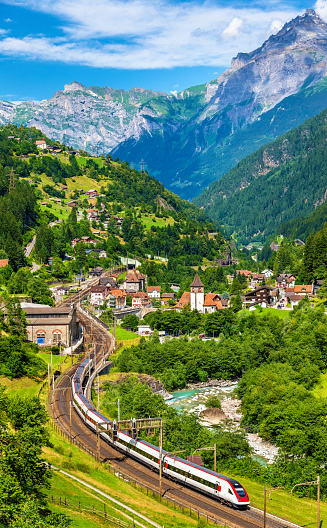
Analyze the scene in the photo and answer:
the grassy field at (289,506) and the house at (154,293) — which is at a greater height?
the house at (154,293)

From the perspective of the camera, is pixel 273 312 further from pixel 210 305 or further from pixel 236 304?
pixel 210 305

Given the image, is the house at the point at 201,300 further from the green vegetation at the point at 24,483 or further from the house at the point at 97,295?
the green vegetation at the point at 24,483

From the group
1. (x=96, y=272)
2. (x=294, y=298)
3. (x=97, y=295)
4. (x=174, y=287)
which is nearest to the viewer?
(x=294, y=298)

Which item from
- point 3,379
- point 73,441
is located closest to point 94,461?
point 73,441

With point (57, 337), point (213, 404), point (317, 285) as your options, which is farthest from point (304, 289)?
point (57, 337)

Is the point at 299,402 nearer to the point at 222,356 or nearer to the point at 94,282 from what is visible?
the point at 222,356

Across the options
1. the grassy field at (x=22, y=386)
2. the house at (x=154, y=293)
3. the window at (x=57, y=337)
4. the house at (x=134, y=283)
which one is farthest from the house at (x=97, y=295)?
the grassy field at (x=22, y=386)

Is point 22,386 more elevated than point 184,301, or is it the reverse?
point 184,301
